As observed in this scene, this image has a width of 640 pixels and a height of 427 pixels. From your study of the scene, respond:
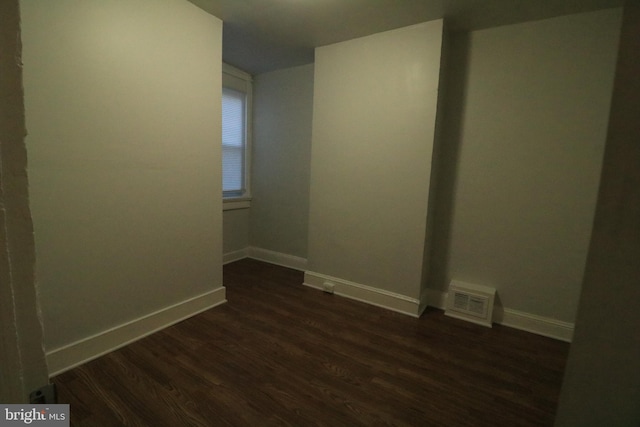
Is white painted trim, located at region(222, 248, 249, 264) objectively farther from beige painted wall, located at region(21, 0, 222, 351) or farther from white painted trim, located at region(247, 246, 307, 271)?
Result: beige painted wall, located at region(21, 0, 222, 351)

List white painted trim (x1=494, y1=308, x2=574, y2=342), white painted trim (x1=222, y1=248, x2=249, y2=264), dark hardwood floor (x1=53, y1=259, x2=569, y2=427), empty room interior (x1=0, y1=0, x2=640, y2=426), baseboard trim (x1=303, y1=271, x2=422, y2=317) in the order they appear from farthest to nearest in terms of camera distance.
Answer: white painted trim (x1=222, y1=248, x2=249, y2=264), baseboard trim (x1=303, y1=271, x2=422, y2=317), white painted trim (x1=494, y1=308, x2=574, y2=342), empty room interior (x1=0, y1=0, x2=640, y2=426), dark hardwood floor (x1=53, y1=259, x2=569, y2=427)

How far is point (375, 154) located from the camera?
270 cm

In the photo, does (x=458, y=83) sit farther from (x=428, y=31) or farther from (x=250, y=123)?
(x=250, y=123)

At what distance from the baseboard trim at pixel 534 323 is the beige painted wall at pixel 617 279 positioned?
8.13ft

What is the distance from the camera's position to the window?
3664 mm

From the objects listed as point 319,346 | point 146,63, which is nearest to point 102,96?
point 146,63

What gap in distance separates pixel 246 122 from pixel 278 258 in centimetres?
195

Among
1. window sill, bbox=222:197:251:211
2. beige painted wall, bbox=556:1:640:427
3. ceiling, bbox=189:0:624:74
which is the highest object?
ceiling, bbox=189:0:624:74

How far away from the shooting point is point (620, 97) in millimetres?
409

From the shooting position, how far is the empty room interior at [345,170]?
1.69 m

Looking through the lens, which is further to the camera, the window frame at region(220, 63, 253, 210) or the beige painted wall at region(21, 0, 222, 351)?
the window frame at region(220, 63, 253, 210)

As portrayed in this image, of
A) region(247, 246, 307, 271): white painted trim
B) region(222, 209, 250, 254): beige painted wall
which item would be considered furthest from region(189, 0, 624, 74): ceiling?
region(247, 246, 307, 271): white painted trim

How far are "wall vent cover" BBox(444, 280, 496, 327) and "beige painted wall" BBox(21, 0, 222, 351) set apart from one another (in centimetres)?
231

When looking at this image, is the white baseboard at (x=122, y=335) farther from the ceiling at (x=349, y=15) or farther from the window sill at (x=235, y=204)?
the ceiling at (x=349, y=15)
